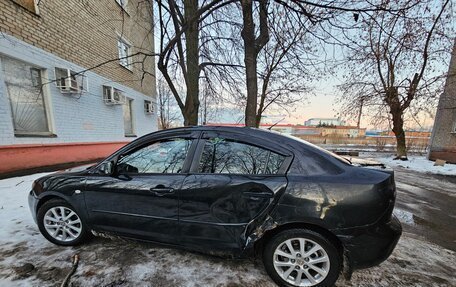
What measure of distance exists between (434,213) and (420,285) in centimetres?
332

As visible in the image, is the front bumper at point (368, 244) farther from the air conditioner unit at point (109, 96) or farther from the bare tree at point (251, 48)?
the air conditioner unit at point (109, 96)

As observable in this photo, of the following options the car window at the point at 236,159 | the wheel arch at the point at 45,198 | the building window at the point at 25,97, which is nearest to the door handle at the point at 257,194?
the car window at the point at 236,159

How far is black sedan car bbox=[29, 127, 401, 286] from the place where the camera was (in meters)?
1.85

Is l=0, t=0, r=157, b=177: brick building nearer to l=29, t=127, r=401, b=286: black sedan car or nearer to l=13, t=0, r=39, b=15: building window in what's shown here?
l=13, t=0, r=39, b=15: building window

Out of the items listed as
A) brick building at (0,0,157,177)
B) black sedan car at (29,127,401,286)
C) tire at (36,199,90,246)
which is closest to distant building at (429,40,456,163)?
black sedan car at (29,127,401,286)

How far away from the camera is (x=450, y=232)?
3533 mm

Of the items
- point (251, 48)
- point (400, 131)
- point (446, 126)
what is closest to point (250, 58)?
point (251, 48)

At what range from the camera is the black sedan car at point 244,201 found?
6.08 feet

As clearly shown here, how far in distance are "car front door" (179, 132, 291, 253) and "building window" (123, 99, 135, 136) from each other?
10.2 m

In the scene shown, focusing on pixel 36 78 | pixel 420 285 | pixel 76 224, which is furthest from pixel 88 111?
pixel 420 285

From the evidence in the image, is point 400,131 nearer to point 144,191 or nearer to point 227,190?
point 227,190

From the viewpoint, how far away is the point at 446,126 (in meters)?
12.2

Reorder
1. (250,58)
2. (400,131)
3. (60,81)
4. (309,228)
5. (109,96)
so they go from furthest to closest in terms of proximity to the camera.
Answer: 1. (400,131)
2. (109,96)
3. (60,81)
4. (250,58)
5. (309,228)

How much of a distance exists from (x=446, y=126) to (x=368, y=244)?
15621 mm
